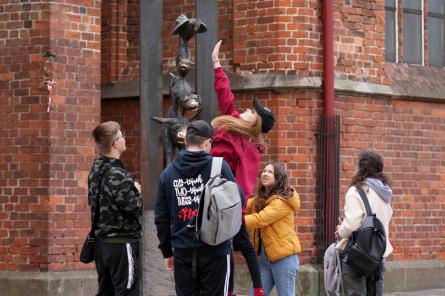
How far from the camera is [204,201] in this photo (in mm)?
7832

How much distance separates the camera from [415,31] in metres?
16.7

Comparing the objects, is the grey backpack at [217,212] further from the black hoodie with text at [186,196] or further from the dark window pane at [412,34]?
the dark window pane at [412,34]

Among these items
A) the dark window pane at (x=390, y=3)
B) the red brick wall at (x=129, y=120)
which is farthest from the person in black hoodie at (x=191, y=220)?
the dark window pane at (x=390, y=3)

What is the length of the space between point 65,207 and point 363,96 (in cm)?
433

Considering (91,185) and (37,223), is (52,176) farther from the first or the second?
(91,185)

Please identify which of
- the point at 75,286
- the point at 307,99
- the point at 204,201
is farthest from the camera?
the point at 307,99

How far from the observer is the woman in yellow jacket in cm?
1067

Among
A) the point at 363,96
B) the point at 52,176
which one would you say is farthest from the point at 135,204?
the point at 363,96

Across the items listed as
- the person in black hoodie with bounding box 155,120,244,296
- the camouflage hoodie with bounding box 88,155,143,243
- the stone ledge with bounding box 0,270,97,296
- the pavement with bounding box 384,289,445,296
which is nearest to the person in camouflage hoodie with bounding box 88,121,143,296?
the camouflage hoodie with bounding box 88,155,143,243

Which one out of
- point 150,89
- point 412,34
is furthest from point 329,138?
point 150,89

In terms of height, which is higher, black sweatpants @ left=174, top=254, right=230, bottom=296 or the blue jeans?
black sweatpants @ left=174, top=254, right=230, bottom=296

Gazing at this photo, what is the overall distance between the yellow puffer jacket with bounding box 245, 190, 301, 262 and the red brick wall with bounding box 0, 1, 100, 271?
3030mm

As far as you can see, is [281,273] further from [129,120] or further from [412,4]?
[412,4]

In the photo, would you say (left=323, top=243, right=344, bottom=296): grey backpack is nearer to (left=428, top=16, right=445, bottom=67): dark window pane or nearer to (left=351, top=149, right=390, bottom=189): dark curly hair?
(left=351, top=149, right=390, bottom=189): dark curly hair
